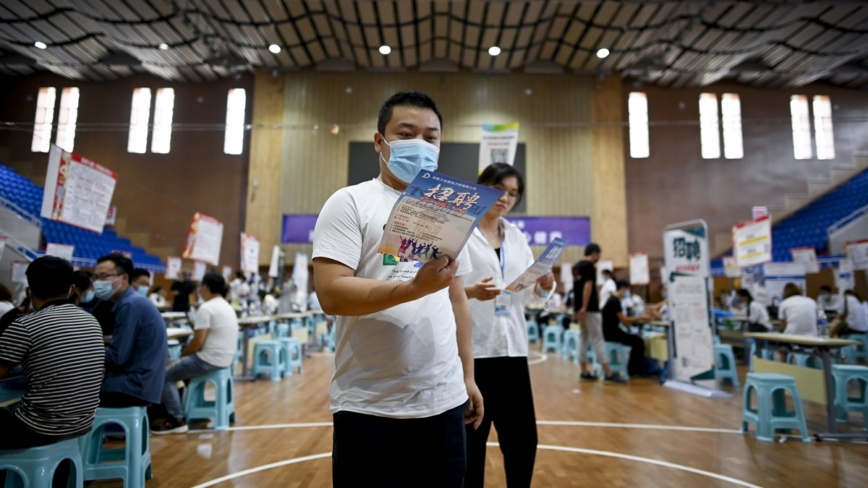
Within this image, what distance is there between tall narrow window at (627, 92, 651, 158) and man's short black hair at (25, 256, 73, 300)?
1682cm

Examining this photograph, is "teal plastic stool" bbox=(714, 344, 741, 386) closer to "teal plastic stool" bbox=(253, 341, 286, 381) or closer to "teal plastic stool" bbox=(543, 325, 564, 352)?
"teal plastic stool" bbox=(543, 325, 564, 352)

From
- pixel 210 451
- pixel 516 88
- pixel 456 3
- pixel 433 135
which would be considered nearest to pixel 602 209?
pixel 516 88

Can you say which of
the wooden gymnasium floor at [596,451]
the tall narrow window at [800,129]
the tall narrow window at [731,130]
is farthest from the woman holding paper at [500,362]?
the tall narrow window at [800,129]

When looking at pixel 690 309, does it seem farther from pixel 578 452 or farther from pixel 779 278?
pixel 779 278

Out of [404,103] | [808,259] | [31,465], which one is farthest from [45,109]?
[808,259]

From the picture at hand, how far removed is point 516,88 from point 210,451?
49.8 ft

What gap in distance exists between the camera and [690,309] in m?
5.77

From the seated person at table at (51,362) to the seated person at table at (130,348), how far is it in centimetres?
64

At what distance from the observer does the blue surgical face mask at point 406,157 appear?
1.11 m

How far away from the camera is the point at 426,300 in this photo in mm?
1034

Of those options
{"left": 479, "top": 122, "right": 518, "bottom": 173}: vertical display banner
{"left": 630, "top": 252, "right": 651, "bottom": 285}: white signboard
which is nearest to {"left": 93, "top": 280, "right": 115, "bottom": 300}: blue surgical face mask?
{"left": 479, "top": 122, "right": 518, "bottom": 173}: vertical display banner

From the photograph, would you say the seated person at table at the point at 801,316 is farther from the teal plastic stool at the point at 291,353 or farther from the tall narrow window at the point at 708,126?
the tall narrow window at the point at 708,126

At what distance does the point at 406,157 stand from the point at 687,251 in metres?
5.78

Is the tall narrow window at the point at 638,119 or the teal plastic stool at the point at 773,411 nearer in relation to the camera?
the teal plastic stool at the point at 773,411
